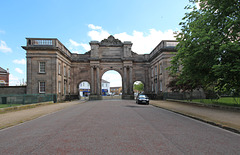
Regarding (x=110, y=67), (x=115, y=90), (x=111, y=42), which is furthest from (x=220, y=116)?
(x=115, y=90)

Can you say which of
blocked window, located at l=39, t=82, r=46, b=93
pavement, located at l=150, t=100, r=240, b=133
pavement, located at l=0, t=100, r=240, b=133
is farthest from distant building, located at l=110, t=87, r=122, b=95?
pavement, located at l=150, t=100, r=240, b=133

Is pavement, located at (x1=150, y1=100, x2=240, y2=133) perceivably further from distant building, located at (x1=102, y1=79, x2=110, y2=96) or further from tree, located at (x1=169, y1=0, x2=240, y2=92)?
distant building, located at (x1=102, y1=79, x2=110, y2=96)

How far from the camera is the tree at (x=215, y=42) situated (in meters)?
11.0

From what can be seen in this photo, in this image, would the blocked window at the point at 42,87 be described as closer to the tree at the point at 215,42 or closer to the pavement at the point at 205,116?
the pavement at the point at 205,116

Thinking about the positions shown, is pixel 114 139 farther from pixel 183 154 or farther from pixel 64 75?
pixel 64 75

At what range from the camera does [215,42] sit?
1057cm

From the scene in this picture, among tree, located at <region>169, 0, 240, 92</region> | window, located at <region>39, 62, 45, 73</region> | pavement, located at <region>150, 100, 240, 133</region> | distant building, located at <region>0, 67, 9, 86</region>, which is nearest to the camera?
pavement, located at <region>150, 100, 240, 133</region>

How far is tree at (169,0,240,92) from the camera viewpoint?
11.0m

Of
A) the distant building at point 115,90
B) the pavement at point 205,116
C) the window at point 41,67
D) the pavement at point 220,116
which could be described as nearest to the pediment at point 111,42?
the window at point 41,67

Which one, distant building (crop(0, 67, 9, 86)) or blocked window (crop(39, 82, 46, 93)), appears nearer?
blocked window (crop(39, 82, 46, 93))

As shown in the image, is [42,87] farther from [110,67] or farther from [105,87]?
[105,87]

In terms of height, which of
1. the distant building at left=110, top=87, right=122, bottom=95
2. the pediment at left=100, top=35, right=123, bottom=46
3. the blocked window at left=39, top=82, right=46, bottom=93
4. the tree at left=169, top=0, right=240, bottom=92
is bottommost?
the distant building at left=110, top=87, right=122, bottom=95

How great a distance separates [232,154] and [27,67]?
1207 inches

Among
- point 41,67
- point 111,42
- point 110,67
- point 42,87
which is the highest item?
point 111,42
